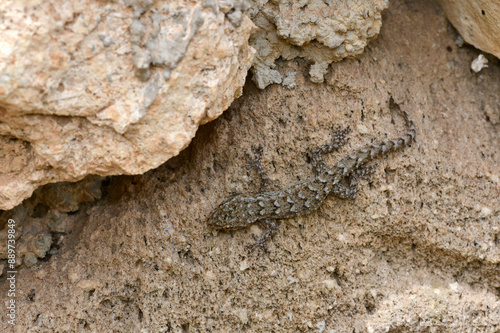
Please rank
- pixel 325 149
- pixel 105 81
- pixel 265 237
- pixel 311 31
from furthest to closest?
pixel 325 149 < pixel 265 237 < pixel 311 31 < pixel 105 81

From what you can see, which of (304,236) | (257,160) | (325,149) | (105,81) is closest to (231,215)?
(257,160)

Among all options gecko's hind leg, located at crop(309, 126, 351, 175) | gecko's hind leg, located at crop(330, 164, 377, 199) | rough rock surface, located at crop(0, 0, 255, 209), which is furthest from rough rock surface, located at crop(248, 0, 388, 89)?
gecko's hind leg, located at crop(330, 164, 377, 199)

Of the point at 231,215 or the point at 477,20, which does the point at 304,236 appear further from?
the point at 477,20

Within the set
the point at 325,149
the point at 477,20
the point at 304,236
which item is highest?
the point at 477,20

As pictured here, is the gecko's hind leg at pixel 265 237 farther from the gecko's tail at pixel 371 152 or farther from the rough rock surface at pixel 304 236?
the gecko's tail at pixel 371 152

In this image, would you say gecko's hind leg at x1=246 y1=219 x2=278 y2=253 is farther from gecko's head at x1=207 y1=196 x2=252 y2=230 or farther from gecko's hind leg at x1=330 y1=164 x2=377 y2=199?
gecko's hind leg at x1=330 y1=164 x2=377 y2=199

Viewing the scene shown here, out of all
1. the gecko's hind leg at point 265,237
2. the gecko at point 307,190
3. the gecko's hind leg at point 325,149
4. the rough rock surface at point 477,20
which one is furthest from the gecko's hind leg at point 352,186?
the rough rock surface at point 477,20
